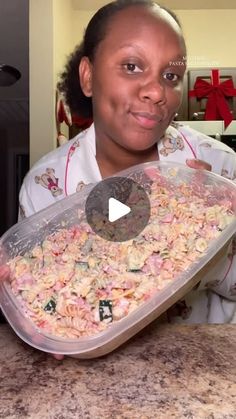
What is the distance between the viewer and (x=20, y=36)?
0.99 meters

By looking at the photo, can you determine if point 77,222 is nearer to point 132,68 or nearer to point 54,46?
point 132,68

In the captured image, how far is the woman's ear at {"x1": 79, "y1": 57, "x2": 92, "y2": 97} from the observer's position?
1.95 feet

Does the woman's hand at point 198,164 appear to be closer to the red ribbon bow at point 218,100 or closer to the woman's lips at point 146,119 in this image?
the woman's lips at point 146,119

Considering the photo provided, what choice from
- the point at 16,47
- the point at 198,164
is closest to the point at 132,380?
the point at 198,164

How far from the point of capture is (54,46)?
2.57 feet

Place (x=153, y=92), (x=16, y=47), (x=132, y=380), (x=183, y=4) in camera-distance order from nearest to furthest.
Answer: (x=132, y=380) → (x=153, y=92) → (x=183, y=4) → (x=16, y=47)

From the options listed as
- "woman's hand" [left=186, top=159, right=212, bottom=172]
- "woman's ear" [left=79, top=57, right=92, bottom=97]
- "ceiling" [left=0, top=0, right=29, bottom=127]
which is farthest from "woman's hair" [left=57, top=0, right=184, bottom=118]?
"ceiling" [left=0, top=0, right=29, bottom=127]

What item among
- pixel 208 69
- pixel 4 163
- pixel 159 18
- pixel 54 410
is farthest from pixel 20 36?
pixel 54 410

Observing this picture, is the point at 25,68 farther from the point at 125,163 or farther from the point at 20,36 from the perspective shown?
the point at 125,163

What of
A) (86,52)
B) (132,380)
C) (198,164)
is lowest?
(132,380)

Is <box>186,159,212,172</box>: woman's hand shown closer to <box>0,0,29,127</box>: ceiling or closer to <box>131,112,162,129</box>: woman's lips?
<box>131,112,162,129</box>: woman's lips

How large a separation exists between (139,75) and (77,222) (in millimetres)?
168
